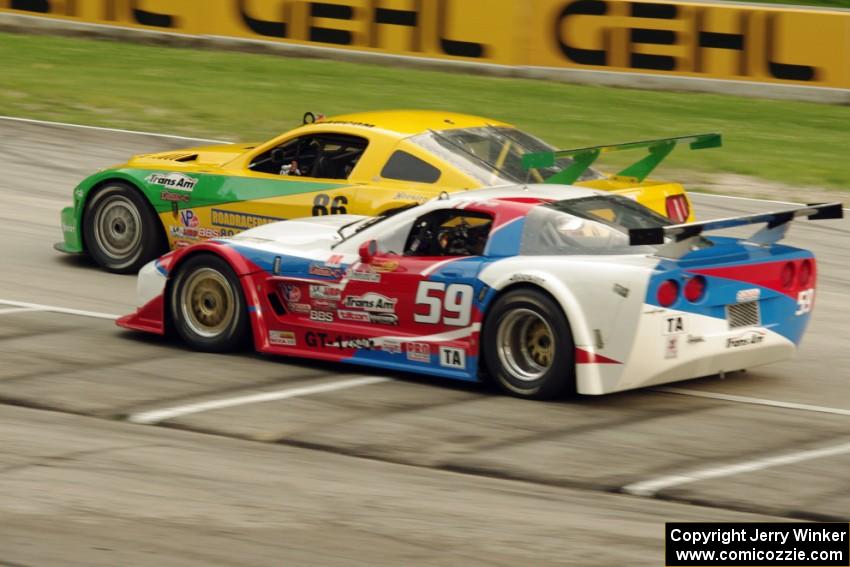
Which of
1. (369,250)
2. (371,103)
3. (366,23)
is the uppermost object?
(366,23)

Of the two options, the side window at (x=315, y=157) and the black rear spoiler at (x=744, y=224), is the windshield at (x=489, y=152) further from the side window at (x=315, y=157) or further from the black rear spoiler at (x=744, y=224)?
the black rear spoiler at (x=744, y=224)

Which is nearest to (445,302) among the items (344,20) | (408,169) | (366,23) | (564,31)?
(408,169)

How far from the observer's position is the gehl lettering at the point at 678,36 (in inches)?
842

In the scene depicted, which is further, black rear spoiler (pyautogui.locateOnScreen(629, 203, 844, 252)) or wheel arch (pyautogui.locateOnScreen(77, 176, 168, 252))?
wheel arch (pyautogui.locateOnScreen(77, 176, 168, 252))

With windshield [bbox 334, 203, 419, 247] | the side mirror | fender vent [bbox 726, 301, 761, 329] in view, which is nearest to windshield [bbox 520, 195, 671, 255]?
fender vent [bbox 726, 301, 761, 329]

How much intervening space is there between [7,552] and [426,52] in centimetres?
1810

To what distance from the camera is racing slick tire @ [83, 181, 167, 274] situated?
13.0m

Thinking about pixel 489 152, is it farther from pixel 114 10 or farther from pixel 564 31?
pixel 114 10

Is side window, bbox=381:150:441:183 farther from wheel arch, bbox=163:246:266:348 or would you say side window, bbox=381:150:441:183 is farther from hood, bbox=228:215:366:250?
wheel arch, bbox=163:246:266:348

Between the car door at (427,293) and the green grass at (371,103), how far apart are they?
8772 mm

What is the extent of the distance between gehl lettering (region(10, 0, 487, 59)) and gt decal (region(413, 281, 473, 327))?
545 inches

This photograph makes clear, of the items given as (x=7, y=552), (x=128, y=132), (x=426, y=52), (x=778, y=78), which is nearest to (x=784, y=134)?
(x=778, y=78)

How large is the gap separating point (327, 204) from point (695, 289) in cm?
395

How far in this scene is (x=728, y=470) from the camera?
25.4ft
